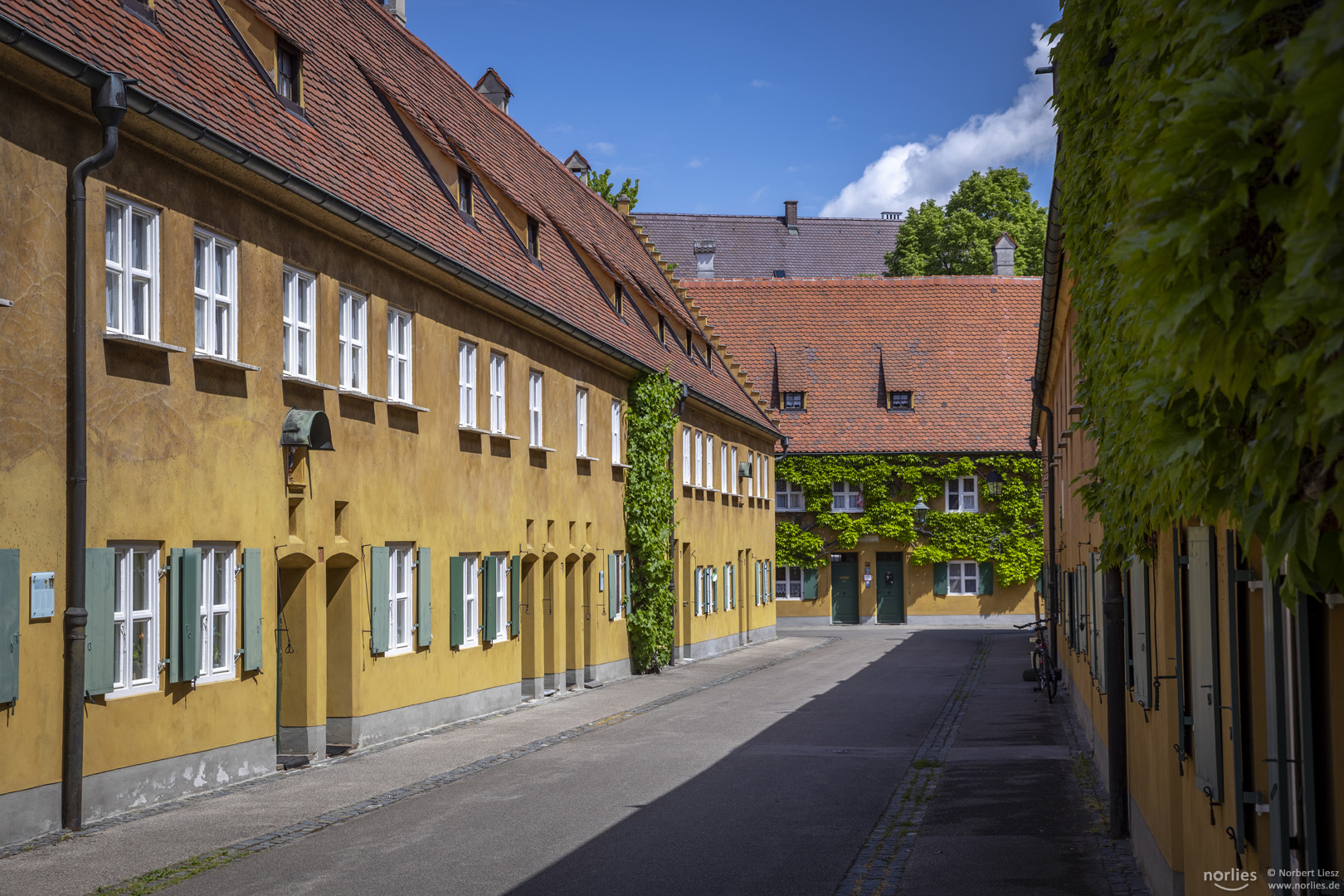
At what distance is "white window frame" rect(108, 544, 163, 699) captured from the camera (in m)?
12.3

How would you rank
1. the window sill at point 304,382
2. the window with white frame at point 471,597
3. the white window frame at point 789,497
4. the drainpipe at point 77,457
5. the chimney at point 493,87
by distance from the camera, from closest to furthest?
the drainpipe at point 77,457, the window sill at point 304,382, the window with white frame at point 471,597, the chimney at point 493,87, the white window frame at point 789,497

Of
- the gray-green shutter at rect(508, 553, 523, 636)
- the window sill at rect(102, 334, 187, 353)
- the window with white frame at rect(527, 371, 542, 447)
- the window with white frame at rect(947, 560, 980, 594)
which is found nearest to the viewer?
the window sill at rect(102, 334, 187, 353)

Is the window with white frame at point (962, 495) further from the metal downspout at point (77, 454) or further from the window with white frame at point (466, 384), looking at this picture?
the metal downspout at point (77, 454)

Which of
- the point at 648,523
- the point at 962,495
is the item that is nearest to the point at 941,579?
the point at 962,495

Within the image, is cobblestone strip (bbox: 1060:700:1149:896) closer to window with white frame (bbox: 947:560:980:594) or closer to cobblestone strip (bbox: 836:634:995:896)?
cobblestone strip (bbox: 836:634:995:896)

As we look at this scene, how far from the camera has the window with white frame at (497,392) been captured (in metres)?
22.0

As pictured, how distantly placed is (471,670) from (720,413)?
19.8m

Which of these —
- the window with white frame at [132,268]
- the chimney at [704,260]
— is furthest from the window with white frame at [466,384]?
the chimney at [704,260]

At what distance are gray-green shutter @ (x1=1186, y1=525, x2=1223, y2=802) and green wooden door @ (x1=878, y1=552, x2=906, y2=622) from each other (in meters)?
47.3

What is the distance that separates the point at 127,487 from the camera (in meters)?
12.4

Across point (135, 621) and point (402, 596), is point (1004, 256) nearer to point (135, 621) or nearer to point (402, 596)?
point (402, 596)

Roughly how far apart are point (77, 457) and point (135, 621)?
Result: 182cm

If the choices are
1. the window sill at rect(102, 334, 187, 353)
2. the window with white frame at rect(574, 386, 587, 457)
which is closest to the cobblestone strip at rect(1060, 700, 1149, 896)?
the window sill at rect(102, 334, 187, 353)

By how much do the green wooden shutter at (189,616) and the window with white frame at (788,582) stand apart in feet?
140
